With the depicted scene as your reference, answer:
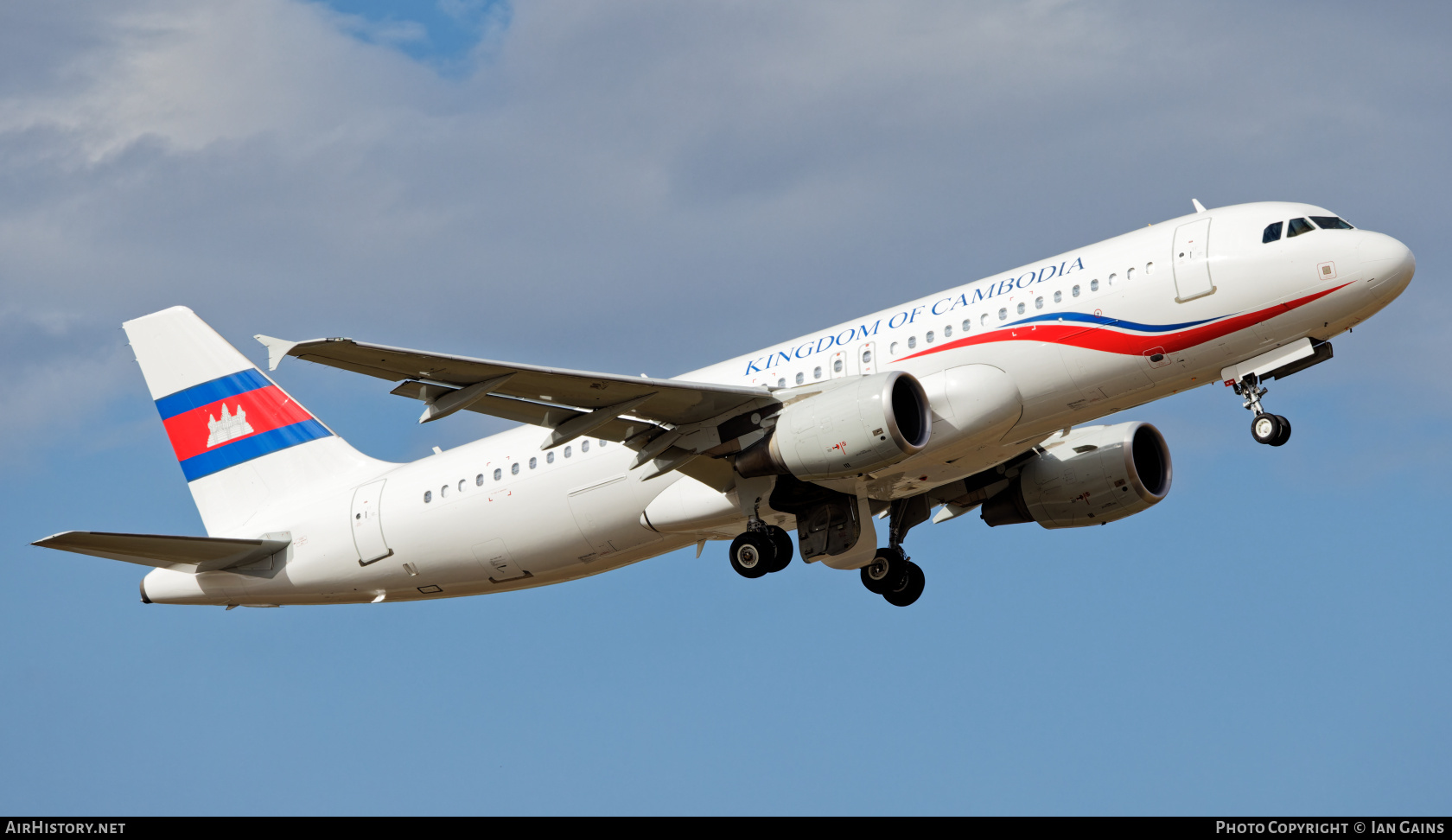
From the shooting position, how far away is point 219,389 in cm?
3762

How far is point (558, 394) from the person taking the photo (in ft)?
90.2

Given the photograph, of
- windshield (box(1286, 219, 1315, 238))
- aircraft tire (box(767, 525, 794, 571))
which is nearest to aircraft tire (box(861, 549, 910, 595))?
aircraft tire (box(767, 525, 794, 571))

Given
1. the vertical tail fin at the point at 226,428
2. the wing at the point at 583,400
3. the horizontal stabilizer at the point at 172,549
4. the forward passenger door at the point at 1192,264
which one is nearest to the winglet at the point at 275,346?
the wing at the point at 583,400

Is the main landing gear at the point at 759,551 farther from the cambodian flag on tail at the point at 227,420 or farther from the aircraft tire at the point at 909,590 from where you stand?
the cambodian flag on tail at the point at 227,420

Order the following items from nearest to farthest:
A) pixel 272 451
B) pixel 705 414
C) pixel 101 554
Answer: pixel 705 414 → pixel 101 554 → pixel 272 451

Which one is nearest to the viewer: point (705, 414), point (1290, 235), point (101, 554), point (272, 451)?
point (1290, 235)

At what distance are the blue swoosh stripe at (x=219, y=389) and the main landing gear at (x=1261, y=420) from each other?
75.4ft

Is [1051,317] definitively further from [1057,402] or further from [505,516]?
[505,516]

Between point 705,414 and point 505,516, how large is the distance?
18.2ft

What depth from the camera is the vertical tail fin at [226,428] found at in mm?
36156

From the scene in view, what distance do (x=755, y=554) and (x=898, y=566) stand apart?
5147 millimetres

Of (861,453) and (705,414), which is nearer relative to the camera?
(861,453)
